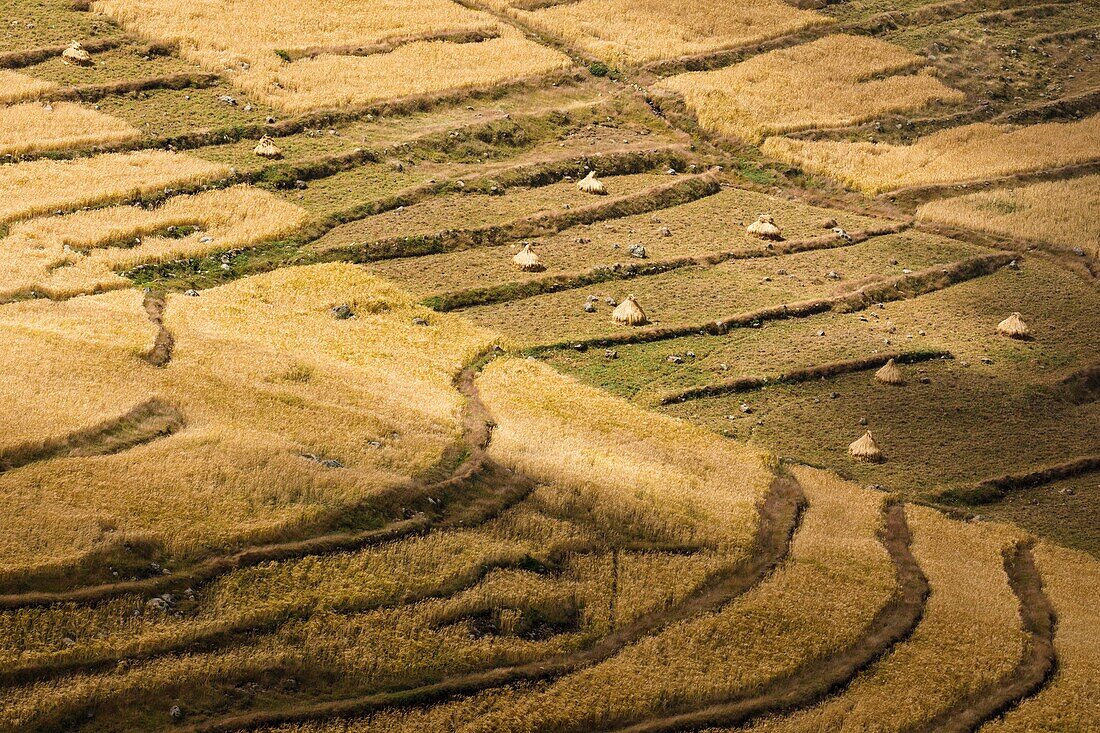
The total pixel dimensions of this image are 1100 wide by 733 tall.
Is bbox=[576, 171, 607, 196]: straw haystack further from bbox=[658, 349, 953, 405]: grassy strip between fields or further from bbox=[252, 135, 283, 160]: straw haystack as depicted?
bbox=[658, 349, 953, 405]: grassy strip between fields

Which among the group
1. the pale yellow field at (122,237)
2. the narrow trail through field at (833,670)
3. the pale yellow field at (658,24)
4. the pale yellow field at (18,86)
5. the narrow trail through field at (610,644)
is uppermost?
the pale yellow field at (658,24)

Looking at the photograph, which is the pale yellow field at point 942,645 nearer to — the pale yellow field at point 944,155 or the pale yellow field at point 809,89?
the pale yellow field at point 944,155

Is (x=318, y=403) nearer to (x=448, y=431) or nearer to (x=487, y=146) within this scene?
(x=448, y=431)

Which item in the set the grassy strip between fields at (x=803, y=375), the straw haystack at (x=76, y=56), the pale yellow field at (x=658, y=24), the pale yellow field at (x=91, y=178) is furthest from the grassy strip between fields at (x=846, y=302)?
the straw haystack at (x=76, y=56)

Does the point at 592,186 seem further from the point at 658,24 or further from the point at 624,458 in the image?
the point at 658,24

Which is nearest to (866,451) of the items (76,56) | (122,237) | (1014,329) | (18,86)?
(1014,329)

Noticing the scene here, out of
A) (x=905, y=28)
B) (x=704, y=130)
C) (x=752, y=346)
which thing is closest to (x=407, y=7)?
(x=704, y=130)
